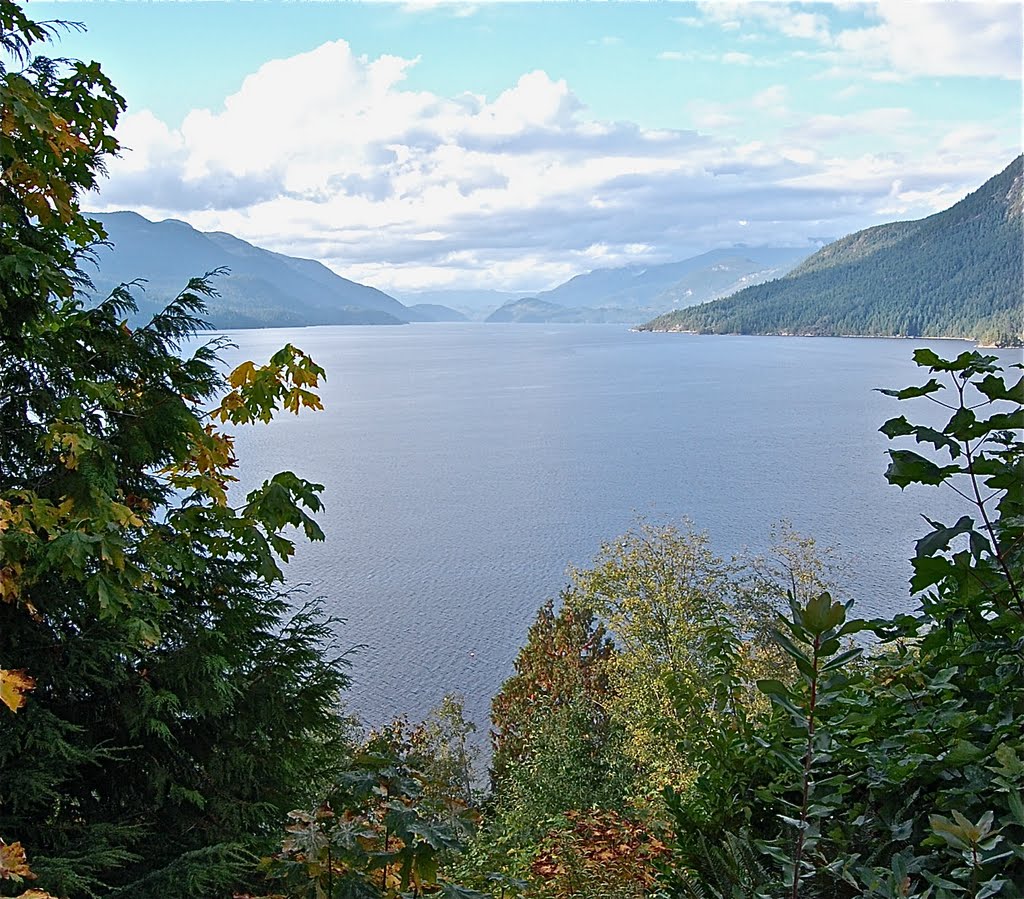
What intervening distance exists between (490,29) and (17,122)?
6818 millimetres

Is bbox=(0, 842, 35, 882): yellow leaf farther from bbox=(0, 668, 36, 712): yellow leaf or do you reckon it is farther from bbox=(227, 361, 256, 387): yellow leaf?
bbox=(227, 361, 256, 387): yellow leaf

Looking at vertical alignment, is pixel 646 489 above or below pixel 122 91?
below

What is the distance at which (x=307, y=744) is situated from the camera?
4012 millimetres

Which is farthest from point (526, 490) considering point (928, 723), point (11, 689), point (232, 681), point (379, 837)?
point (928, 723)

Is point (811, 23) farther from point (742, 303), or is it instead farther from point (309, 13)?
point (742, 303)

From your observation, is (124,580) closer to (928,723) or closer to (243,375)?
(243,375)

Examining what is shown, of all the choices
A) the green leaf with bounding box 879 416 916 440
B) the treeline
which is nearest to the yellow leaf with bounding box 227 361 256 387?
the treeline

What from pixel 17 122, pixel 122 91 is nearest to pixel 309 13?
pixel 122 91

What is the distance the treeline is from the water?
6.32 m

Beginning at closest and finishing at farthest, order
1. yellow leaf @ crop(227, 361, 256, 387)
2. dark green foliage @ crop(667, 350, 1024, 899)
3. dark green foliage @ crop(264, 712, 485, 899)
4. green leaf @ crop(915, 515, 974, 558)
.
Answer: dark green foliage @ crop(667, 350, 1024, 899)
green leaf @ crop(915, 515, 974, 558)
dark green foliage @ crop(264, 712, 485, 899)
yellow leaf @ crop(227, 361, 256, 387)

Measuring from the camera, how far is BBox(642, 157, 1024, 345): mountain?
118250 mm

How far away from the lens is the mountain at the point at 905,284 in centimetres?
11825

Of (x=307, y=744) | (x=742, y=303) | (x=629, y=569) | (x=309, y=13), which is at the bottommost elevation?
(x=629, y=569)

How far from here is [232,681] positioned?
12.2 feet
